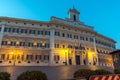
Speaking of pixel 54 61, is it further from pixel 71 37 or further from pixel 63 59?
pixel 71 37

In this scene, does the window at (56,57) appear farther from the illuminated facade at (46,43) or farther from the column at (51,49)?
the column at (51,49)

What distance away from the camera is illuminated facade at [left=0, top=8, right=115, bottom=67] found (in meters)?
35.1

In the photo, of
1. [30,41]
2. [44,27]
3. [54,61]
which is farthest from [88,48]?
[30,41]

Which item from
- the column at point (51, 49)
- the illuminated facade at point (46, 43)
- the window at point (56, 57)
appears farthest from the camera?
the window at point (56, 57)

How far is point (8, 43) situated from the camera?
3534 cm

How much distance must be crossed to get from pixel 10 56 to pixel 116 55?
1024 inches

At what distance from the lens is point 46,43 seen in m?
38.6

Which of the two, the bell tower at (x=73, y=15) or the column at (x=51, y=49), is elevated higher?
the bell tower at (x=73, y=15)

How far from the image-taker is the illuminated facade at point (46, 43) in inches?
1382

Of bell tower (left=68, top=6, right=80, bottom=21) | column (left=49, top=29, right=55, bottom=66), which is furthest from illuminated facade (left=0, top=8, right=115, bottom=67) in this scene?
bell tower (left=68, top=6, right=80, bottom=21)

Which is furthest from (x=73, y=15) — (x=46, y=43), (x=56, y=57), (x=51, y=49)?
(x=56, y=57)

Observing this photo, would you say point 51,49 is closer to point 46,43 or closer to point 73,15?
point 46,43

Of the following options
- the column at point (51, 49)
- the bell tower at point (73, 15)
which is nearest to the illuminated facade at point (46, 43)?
the column at point (51, 49)

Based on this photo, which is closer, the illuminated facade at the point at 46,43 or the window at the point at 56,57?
the illuminated facade at the point at 46,43
